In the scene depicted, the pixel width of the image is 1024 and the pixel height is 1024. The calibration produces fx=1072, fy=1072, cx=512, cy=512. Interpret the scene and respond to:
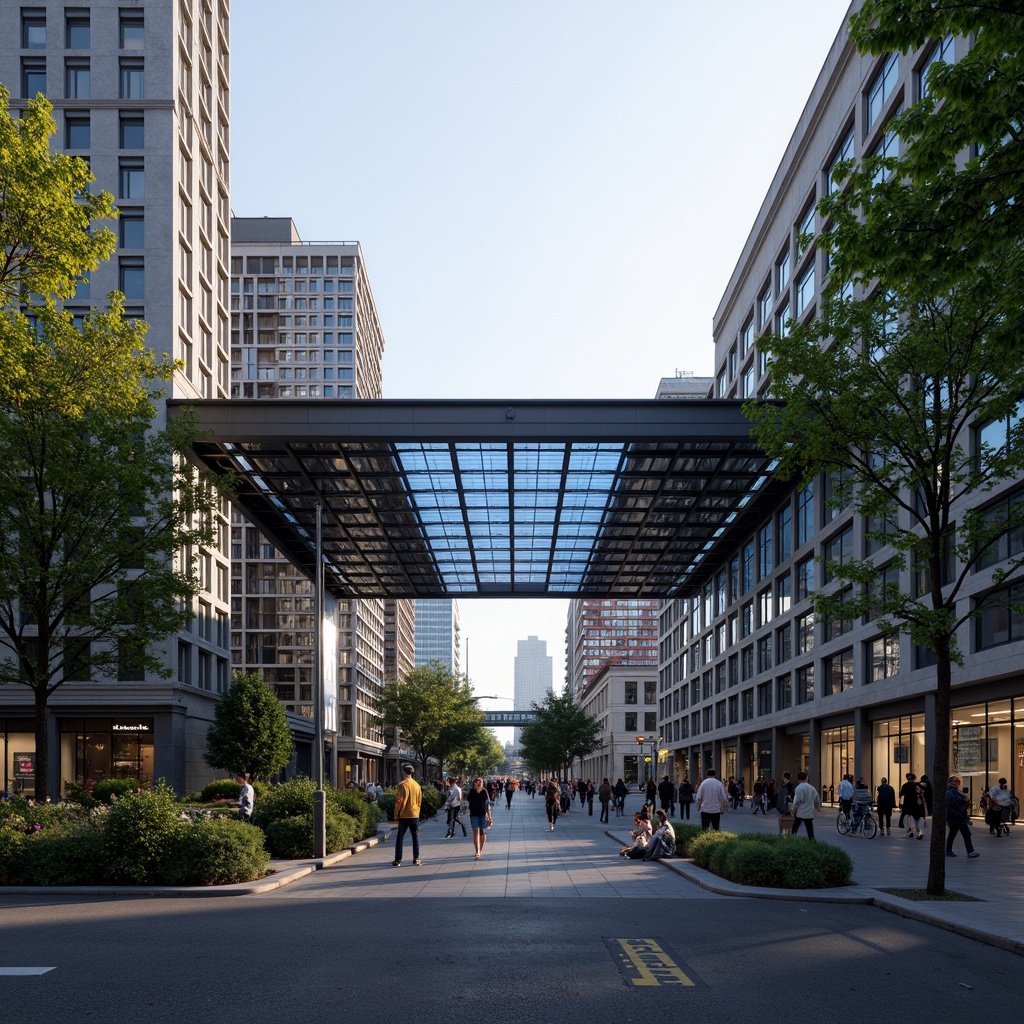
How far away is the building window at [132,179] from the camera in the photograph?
46094 millimetres

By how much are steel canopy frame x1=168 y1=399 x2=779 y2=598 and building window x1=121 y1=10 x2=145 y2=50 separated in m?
18.2

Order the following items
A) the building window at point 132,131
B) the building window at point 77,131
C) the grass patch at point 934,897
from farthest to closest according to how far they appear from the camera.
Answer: the building window at point 132,131 < the building window at point 77,131 < the grass patch at point 934,897

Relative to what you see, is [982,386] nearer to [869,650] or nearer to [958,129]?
→ [958,129]

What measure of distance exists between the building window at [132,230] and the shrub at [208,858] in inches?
1380

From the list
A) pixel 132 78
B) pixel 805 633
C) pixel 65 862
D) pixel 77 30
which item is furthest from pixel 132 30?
pixel 65 862

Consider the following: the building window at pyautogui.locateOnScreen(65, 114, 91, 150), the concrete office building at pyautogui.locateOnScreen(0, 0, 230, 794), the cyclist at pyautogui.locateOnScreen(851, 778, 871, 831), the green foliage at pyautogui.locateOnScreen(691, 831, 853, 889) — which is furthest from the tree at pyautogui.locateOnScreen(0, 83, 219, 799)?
the building window at pyautogui.locateOnScreen(65, 114, 91, 150)

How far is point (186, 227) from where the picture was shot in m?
48.9

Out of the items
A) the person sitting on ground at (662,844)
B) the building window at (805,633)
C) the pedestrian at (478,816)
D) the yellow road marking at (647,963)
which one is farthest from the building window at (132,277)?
the yellow road marking at (647,963)

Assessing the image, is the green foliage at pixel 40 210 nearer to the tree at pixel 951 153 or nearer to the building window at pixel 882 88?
the tree at pixel 951 153

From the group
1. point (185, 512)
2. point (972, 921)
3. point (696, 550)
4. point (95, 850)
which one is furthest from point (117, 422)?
point (696, 550)

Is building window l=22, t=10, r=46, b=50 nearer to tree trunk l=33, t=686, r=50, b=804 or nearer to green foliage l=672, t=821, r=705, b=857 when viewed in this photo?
tree trunk l=33, t=686, r=50, b=804

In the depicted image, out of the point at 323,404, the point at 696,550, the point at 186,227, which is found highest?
the point at 186,227

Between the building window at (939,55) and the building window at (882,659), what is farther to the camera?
the building window at (882,659)

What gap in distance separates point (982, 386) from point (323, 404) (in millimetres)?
23748
